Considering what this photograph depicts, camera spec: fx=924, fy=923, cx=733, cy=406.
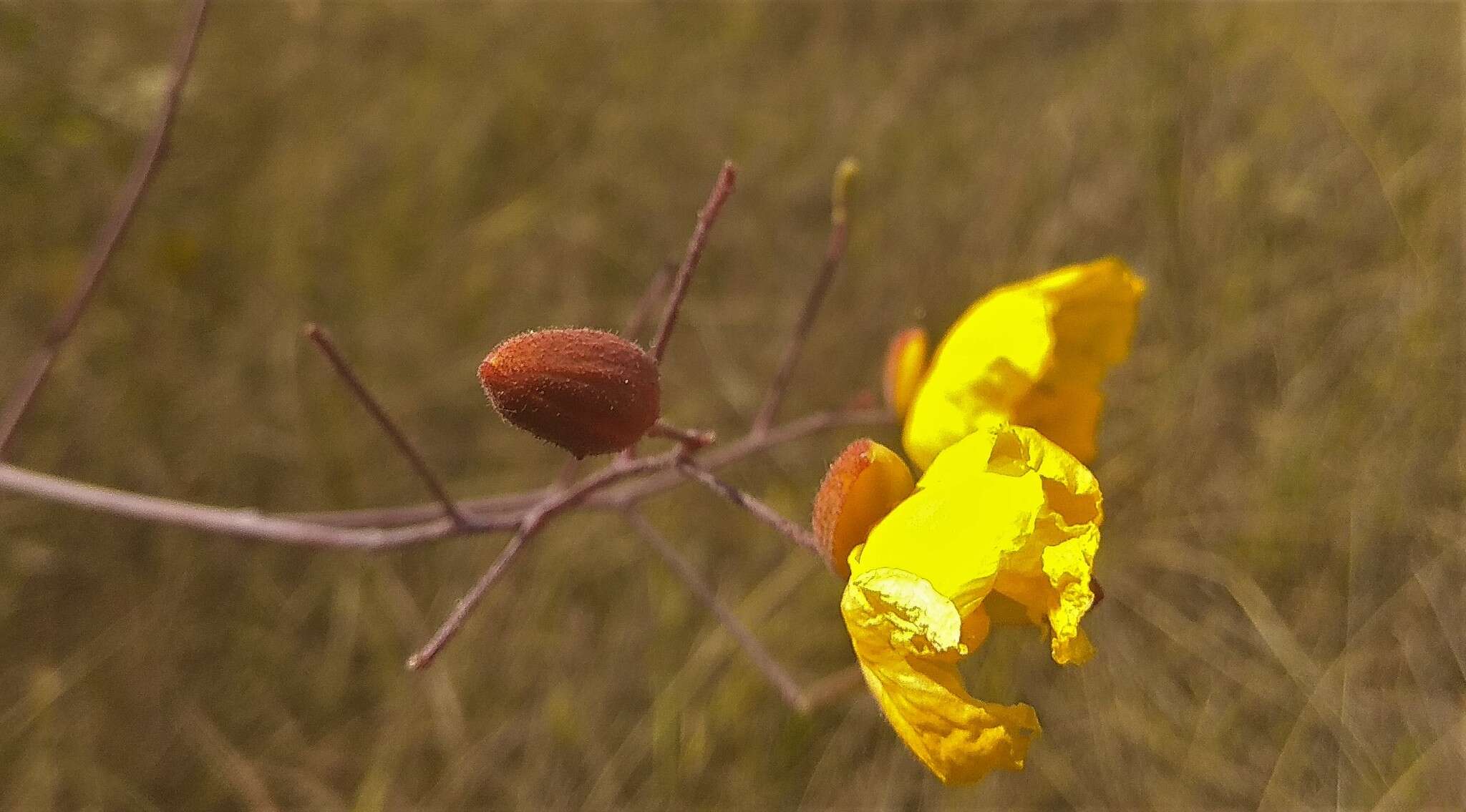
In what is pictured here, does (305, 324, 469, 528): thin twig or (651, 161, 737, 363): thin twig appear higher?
(651, 161, 737, 363): thin twig

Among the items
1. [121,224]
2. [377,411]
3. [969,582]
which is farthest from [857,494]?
[121,224]

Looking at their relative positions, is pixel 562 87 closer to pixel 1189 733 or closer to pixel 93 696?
pixel 93 696

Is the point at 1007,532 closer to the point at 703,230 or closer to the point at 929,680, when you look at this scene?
the point at 929,680

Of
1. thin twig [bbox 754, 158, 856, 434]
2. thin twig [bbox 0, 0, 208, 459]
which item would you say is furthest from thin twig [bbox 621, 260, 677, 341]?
thin twig [bbox 0, 0, 208, 459]

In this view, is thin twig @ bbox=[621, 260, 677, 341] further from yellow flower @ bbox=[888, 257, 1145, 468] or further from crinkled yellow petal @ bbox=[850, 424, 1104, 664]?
crinkled yellow petal @ bbox=[850, 424, 1104, 664]

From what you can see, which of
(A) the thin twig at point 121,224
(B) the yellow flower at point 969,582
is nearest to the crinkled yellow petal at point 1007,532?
(B) the yellow flower at point 969,582

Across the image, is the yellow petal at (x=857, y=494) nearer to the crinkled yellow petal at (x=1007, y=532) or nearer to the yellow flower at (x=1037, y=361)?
the crinkled yellow petal at (x=1007, y=532)
